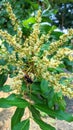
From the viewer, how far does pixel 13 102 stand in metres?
1.68

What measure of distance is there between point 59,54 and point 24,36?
0.63m

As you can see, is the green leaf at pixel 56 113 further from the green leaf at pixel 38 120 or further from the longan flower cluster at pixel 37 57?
the longan flower cluster at pixel 37 57

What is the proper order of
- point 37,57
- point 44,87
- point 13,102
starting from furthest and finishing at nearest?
point 44,87 → point 13,102 → point 37,57

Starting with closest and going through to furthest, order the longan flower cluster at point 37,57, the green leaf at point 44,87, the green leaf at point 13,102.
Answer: the longan flower cluster at point 37,57, the green leaf at point 13,102, the green leaf at point 44,87

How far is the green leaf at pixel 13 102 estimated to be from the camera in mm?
1656

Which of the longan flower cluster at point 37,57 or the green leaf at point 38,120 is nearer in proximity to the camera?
the longan flower cluster at point 37,57

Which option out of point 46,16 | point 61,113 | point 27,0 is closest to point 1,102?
point 61,113

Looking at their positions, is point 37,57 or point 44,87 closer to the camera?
point 37,57

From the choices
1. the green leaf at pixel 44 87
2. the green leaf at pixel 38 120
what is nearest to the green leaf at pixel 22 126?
the green leaf at pixel 38 120

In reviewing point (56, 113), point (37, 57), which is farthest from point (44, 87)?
point (37, 57)

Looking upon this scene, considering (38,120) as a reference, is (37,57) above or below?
above

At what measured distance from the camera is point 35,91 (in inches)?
72.4

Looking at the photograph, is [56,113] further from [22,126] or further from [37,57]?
[37,57]

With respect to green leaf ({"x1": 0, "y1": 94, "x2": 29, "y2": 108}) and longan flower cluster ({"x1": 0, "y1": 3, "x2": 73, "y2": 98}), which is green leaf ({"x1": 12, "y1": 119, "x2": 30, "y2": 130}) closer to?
green leaf ({"x1": 0, "y1": 94, "x2": 29, "y2": 108})
